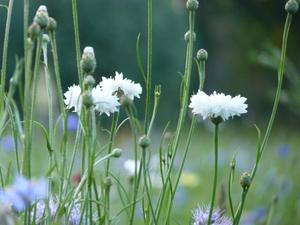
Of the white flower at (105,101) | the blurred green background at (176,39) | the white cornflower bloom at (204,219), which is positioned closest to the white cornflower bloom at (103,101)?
Answer: the white flower at (105,101)

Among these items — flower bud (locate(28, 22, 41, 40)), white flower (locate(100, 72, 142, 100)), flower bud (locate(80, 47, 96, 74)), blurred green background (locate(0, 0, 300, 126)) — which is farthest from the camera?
blurred green background (locate(0, 0, 300, 126))

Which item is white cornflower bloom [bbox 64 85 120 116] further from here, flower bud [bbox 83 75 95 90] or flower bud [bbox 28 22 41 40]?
flower bud [bbox 28 22 41 40]

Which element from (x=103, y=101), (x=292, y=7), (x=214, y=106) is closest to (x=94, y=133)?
(x=103, y=101)

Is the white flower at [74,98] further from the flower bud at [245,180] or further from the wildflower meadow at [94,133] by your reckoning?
the flower bud at [245,180]

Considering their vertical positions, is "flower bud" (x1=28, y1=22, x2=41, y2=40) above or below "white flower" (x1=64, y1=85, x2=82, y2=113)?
below

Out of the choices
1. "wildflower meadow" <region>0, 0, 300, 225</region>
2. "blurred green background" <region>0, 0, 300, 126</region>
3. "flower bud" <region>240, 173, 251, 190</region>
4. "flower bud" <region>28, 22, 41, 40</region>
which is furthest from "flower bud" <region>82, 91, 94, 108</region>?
"blurred green background" <region>0, 0, 300, 126</region>

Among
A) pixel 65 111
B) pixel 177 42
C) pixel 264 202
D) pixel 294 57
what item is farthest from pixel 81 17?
pixel 65 111

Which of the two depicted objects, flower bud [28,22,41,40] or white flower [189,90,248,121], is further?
white flower [189,90,248,121]
